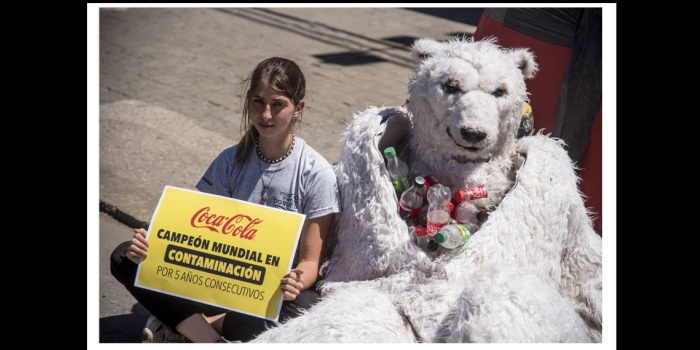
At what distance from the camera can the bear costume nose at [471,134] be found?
10.6ft

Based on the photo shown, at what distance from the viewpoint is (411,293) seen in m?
→ 3.21

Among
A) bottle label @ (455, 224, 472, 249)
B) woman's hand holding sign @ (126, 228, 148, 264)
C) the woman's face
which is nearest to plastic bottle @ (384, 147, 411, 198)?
bottle label @ (455, 224, 472, 249)

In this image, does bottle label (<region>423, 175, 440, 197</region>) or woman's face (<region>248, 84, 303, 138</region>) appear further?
bottle label (<region>423, 175, 440, 197</region>)

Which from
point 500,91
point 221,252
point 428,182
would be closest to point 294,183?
point 221,252

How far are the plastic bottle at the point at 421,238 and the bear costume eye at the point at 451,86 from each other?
56cm

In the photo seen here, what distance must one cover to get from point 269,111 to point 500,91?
0.92 metres

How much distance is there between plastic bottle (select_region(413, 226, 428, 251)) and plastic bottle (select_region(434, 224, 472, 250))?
82 millimetres

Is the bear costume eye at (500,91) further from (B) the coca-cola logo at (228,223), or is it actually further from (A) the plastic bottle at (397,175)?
(B) the coca-cola logo at (228,223)

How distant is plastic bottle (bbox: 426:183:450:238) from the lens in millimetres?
3277

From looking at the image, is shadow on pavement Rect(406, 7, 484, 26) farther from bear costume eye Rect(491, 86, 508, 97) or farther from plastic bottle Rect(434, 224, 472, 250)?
plastic bottle Rect(434, 224, 472, 250)

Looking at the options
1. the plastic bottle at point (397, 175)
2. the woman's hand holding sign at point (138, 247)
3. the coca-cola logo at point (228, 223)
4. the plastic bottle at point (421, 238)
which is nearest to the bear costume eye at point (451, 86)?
the plastic bottle at point (397, 175)

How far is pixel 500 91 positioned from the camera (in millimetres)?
3367
